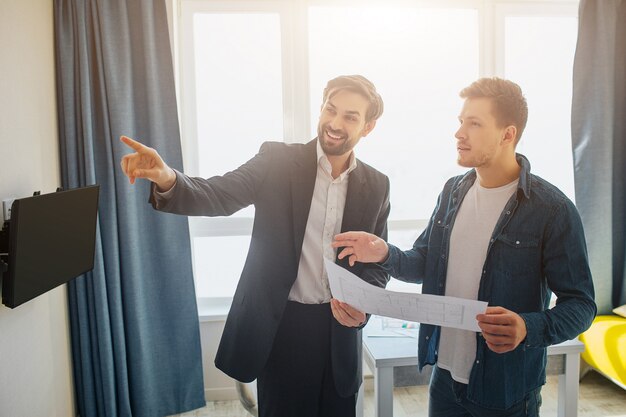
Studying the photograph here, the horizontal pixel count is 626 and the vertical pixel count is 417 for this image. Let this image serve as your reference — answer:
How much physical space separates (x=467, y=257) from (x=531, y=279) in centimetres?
19

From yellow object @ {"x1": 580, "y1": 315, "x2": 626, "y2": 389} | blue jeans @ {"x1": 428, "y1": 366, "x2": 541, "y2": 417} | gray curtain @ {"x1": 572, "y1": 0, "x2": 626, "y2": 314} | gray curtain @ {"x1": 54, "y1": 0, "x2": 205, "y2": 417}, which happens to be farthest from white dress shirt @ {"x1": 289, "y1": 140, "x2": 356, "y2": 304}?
gray curtain @ {"x1": 572, "y1": 0, "x2": 626, "y2": 314}

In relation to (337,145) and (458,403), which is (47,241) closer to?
(337,145)

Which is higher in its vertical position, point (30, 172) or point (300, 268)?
point (30, 172)

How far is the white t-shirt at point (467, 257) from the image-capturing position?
4.71 ft

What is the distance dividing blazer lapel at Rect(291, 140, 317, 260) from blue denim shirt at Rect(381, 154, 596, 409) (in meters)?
0.59

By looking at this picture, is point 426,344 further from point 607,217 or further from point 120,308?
point 607,217

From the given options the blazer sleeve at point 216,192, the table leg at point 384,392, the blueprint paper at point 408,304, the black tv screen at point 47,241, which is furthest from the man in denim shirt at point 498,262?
the black tv screen at point 47,241

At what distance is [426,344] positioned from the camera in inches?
60.9

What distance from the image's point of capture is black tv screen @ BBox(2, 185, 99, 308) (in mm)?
1596

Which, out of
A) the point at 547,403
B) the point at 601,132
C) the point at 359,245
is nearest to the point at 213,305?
the point at 359,245

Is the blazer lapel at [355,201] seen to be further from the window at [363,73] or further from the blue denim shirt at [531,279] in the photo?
the window at [363,73]

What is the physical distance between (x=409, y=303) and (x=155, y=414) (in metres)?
2.22

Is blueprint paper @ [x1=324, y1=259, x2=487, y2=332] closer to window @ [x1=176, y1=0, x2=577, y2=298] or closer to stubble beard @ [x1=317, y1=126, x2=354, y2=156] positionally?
stubble beard @ [x1=317, y1=126, x2=354, y2=156]

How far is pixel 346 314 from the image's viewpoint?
1492 millimetres
